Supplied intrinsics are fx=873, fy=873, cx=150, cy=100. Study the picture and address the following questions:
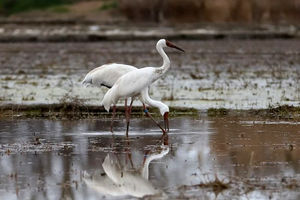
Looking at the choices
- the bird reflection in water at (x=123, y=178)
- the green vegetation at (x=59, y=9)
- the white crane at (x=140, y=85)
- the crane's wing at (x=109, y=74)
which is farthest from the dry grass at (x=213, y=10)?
the bird reflection in water at (x=123, y=178)

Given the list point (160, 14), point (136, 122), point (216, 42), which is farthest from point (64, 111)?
point (160, 14)

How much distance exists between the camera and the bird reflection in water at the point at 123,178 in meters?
8.55

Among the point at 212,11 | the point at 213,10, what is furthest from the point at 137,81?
the point at 213,10

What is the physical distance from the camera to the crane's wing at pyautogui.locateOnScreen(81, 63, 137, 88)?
1473cm

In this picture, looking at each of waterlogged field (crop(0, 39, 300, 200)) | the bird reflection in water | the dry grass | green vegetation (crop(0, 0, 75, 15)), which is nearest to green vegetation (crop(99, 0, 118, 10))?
green vegetation (crop(0, 0, 75, 15))

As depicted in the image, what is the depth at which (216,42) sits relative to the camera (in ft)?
127

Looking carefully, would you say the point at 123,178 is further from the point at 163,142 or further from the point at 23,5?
the point at 23,5

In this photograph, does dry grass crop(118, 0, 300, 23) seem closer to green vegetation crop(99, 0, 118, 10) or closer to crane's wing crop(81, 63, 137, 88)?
green vegetation crop(99, 0, 118, 10)

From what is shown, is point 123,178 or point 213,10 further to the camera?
point 213,10

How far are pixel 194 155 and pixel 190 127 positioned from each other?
2.71 m

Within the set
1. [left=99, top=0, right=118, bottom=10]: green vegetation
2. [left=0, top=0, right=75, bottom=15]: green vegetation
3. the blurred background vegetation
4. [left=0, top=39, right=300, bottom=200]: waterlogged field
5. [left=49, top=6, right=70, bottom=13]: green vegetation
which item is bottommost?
[left=0, top=0, right=75, bottom=15]: green vegetation

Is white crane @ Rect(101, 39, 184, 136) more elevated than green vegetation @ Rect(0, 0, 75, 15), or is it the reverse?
white crane @ Rect(101, 39, 184, 136)

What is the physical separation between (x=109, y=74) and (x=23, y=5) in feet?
153

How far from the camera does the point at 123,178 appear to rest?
9305mm
